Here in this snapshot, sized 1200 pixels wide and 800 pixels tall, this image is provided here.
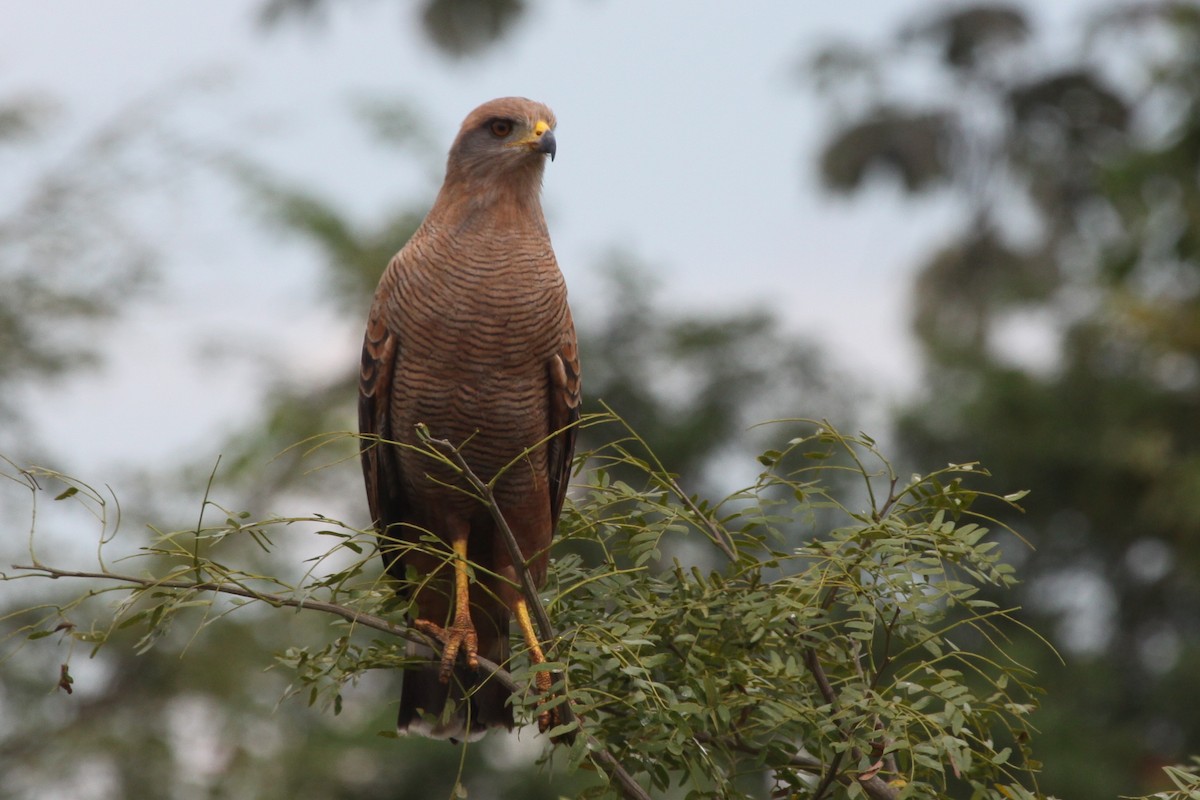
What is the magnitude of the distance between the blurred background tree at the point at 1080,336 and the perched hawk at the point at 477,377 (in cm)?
692

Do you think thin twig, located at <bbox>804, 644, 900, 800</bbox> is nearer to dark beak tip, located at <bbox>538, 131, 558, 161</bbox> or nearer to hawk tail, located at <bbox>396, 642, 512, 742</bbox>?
hawk tail, located at <bbox>396, 642, 512, 742</bbox>

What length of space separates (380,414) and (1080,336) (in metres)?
14.1

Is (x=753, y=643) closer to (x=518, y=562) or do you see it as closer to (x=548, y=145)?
(x=518, y=562)

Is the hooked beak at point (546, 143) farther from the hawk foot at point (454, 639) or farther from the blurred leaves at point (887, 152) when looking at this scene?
the blurred leaves at point (887, 152)

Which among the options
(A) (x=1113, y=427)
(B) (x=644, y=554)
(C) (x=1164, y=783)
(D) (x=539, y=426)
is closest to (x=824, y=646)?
(B) (x=644, y=554)

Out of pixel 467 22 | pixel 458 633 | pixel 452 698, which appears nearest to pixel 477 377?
pixel 458 633

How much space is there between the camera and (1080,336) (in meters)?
16.6

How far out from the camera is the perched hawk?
3.61m

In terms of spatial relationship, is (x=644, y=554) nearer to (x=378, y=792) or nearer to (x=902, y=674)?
(x=902, y=674)

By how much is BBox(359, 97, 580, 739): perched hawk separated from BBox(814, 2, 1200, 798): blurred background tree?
22.7ft

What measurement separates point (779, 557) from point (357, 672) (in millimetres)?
820

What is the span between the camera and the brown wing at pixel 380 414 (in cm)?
379

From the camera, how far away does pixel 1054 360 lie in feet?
56.6

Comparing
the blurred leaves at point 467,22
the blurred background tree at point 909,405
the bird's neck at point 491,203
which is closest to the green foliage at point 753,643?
the bird's neck at point 491,203
